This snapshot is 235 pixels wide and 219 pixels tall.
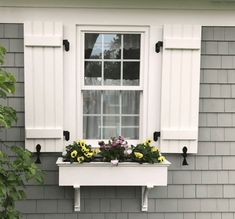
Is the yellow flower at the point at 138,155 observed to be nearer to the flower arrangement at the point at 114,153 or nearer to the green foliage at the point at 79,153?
the flower arrangement at the point at 114,153

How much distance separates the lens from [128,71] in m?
3.49

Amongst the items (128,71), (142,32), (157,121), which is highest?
(142,32)

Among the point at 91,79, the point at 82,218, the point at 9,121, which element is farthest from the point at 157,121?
the point at 9,121

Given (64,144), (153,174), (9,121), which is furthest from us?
(64,144)

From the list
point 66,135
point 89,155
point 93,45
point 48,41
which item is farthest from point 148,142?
point 48,41

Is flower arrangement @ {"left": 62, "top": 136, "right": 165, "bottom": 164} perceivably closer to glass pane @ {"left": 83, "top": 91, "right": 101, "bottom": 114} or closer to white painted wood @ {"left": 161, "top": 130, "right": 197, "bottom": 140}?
white painted wood @ {"left": 161, "top": 130, "right": 197, "bottom": 140}

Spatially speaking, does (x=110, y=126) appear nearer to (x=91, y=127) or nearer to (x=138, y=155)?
(x=91, y=127)

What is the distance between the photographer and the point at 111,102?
352 cm

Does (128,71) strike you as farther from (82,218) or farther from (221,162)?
(82,218)

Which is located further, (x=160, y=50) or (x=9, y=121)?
(x=160, y=50)

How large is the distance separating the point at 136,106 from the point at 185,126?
492 millimetres

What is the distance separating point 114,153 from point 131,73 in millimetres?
786

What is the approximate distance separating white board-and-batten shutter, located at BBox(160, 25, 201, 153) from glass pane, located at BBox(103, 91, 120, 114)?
16.8 inches

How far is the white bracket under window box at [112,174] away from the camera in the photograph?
10.4ft
